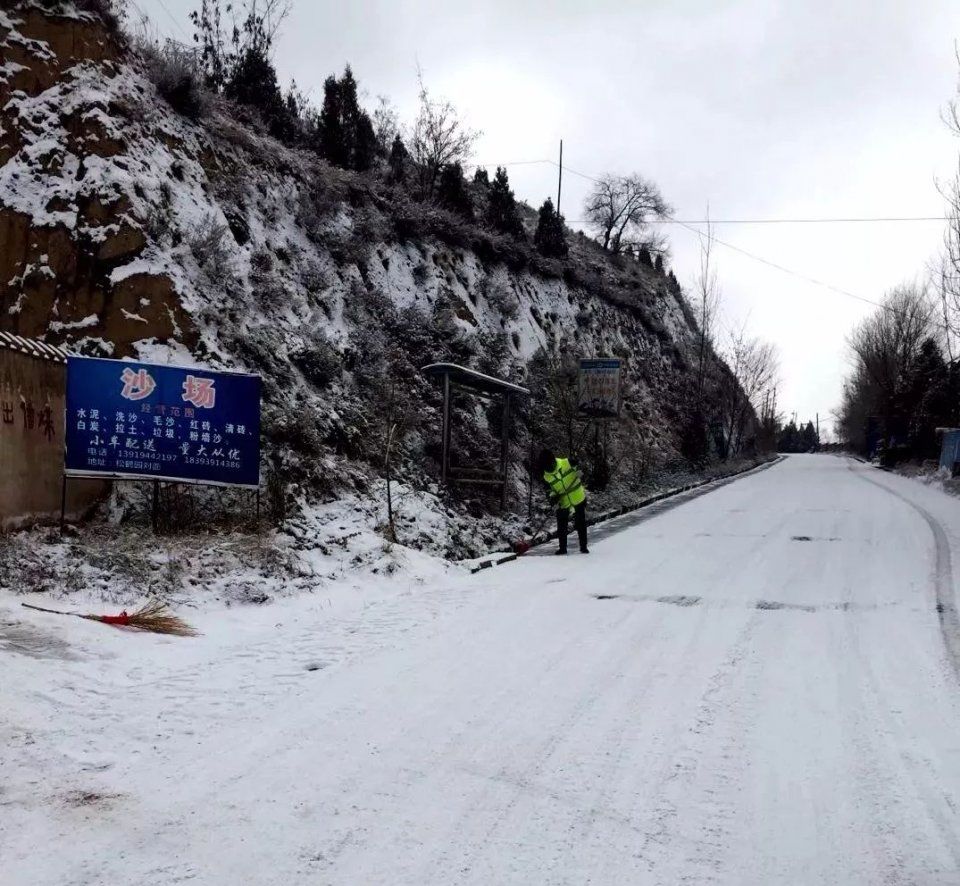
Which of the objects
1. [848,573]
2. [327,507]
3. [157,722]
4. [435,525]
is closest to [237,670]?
[157,722]

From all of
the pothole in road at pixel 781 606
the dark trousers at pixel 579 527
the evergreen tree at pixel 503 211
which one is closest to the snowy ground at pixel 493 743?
the pothole in road at pixel 781 606

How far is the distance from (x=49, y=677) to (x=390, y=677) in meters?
2.28

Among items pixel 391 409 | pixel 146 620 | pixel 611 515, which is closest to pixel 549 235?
pixel 611 515

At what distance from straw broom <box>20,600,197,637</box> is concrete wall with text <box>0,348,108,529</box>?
2.45 metres

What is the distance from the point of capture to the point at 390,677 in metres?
5.56

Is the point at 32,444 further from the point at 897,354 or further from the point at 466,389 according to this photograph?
the point at 897,354

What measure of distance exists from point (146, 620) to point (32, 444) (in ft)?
11.7

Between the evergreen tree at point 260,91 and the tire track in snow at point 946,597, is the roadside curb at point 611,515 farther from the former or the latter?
the evergreen tree at point 260,91

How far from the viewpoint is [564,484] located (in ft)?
38.4

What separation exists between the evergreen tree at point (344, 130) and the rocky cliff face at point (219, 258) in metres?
1.43

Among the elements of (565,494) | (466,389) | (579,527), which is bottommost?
(579,527)

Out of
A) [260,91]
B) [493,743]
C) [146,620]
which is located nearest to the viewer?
[493,743]

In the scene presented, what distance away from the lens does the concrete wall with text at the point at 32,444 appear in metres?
8.23

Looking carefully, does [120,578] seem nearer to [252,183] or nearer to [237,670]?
[237,670]
